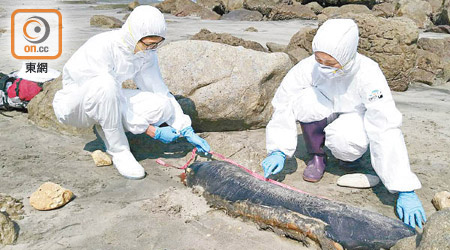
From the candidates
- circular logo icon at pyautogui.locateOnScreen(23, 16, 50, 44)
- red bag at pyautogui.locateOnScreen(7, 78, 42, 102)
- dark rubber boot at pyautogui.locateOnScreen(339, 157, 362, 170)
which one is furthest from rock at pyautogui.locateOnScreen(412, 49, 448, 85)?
circular logo icon at pyautogui.locateOnScreen(23, 16, 50, 44)

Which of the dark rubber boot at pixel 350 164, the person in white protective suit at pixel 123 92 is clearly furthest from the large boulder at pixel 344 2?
the person in white protective suit at pixel 123 92

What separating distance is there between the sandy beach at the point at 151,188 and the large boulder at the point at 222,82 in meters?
0.19

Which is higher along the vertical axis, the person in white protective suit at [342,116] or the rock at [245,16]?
the person in white protective suit at [342,116]

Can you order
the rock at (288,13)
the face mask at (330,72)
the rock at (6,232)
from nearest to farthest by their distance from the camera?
the rock at (6,232) → the face mask at (330,72) → the rock at (288,13)

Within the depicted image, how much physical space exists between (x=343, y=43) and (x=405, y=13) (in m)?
16.6

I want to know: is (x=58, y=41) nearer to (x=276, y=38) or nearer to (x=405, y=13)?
(x=276, y=38)

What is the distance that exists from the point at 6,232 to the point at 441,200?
9.83 ft

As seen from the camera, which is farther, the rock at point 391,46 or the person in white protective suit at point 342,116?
the rock at point 391,46

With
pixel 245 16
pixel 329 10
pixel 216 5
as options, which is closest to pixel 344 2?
pixel 329 10

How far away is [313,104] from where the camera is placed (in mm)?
3717

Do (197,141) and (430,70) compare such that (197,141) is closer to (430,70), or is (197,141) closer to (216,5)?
(430,70)

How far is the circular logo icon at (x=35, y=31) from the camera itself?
9.43 metres

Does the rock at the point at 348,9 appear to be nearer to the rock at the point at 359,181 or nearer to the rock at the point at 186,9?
the rock at the point at 186,9

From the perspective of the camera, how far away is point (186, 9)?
18203mm
